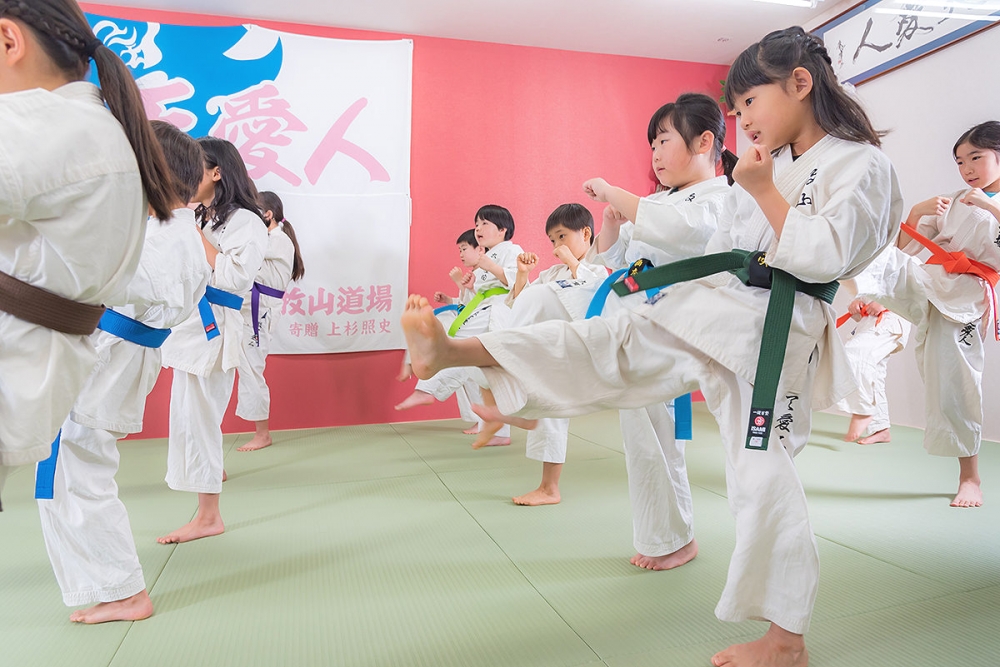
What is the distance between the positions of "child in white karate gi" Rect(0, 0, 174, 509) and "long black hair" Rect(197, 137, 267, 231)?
145 cm

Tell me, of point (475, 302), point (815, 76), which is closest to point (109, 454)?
point (815, 76)

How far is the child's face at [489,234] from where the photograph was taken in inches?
170

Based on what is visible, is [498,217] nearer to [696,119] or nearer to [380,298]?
[380,298]

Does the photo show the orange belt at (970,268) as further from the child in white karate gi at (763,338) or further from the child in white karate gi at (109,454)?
the child in white karate gi at (109,454)

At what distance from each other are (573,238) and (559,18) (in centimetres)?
258

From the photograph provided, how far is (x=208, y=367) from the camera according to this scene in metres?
2.42

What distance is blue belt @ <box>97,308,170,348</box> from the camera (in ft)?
5.94

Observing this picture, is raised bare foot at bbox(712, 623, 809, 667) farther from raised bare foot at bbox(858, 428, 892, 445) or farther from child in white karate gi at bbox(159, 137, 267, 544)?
raised bare foot at bbox(858, 428, 892, 445)

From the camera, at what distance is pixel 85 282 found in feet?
4.10

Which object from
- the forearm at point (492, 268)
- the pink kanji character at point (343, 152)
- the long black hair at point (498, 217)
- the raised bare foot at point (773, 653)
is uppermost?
the pink kanji character at point (343, 152)

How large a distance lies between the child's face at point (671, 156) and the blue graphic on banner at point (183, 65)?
144 inches

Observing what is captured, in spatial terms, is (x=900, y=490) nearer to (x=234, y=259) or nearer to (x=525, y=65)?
(x=234, y=259)

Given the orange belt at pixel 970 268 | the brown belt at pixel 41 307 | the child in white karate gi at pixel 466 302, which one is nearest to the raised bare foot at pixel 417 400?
the child in white karate gi at pixel 466 302

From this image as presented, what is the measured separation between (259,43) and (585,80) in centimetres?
264
